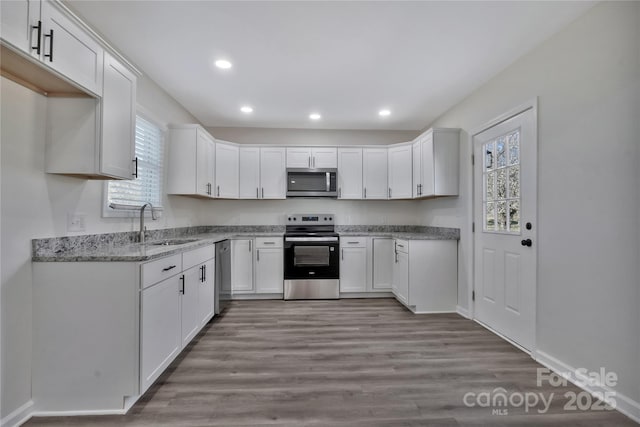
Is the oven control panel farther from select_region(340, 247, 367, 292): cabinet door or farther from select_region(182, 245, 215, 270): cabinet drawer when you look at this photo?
select_region(182, 245, 215, 270): cabinet drawer

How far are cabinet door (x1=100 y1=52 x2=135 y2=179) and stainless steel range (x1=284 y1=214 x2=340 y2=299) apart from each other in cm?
223

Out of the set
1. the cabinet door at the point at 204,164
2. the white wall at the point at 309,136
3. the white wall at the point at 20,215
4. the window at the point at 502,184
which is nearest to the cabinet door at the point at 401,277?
the window at the point at 502,184

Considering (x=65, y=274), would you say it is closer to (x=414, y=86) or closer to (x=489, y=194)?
(x=414, y=86)

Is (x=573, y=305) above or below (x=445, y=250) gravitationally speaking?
below

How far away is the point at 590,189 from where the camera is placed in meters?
1.77

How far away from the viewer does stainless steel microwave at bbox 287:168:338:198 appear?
4062 millimetres

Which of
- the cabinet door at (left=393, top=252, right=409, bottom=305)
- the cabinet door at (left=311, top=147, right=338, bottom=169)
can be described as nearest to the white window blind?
the cabinet door at (left=311, top=147, right=338, bottom=169)

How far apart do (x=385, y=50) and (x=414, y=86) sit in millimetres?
809

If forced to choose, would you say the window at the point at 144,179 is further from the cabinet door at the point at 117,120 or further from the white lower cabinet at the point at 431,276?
the white lower cabinet at the point at 431,276

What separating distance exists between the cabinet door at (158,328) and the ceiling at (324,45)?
191 cm

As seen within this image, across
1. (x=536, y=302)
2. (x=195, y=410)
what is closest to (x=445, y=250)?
(x=536, y=302)

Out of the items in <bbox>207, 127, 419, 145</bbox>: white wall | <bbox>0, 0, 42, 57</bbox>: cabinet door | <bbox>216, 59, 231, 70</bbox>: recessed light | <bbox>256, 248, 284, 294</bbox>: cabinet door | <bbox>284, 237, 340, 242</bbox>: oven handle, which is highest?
<bbox>216, 59, 231, 70</bbox>: recessed light

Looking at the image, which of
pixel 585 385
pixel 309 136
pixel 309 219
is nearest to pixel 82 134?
pixel 309 219

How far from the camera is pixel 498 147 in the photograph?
2.67 metres
